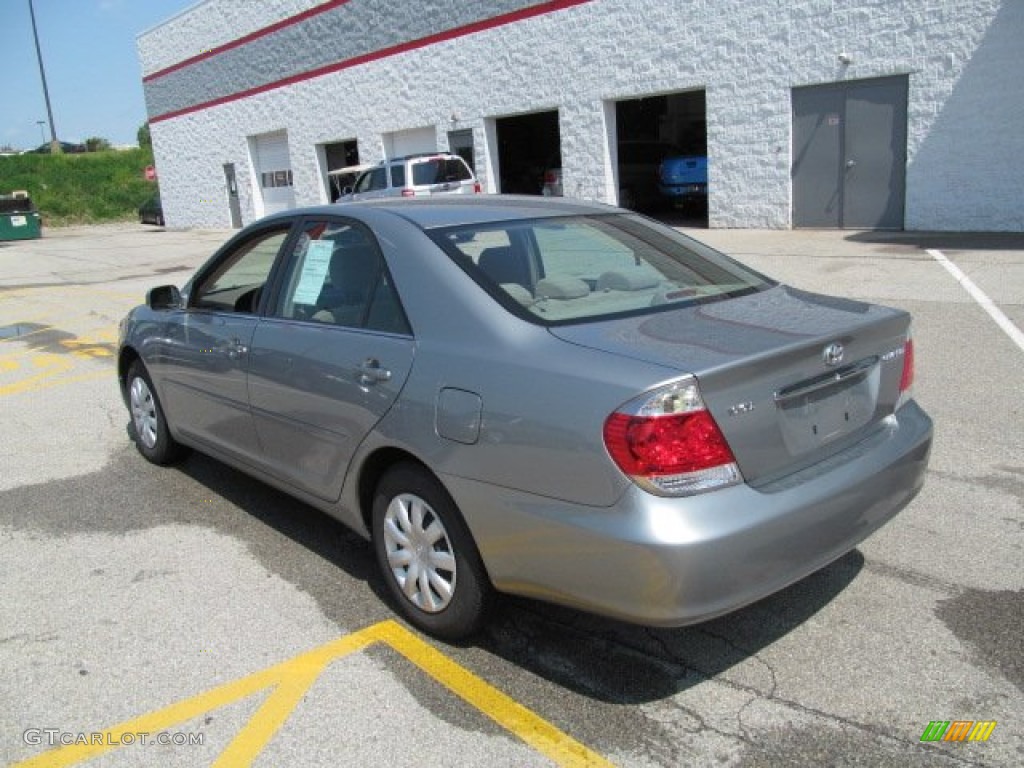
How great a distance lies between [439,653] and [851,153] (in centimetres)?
1498

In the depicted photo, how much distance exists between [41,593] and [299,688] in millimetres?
1594

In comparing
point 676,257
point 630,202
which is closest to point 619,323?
point 676,257

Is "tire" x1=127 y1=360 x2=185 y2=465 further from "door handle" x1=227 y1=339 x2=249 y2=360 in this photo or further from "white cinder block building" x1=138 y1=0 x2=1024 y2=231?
"white cinder block building" x1=138 y1=0 x2=1024 y2=231

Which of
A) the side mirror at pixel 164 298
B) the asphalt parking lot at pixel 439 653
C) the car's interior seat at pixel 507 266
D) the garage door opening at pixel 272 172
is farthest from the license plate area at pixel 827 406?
the garage door opening at pixel 272 172

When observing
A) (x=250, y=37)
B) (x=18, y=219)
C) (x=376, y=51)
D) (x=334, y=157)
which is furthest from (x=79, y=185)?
(x=376, y=51)

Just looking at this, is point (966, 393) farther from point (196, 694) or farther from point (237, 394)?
point (196, 694)

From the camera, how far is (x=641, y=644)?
336 centimetres

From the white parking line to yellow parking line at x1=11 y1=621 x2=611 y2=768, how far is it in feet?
19.4

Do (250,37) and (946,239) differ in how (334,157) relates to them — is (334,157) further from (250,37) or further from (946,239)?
(946,239)

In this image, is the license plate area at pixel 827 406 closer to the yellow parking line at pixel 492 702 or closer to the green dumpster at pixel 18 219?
the yellow parking line at pixel 492 702

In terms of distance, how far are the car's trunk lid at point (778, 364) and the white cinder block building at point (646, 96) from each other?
13.1 metres

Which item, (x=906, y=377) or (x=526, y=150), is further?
(x=526, y=150)

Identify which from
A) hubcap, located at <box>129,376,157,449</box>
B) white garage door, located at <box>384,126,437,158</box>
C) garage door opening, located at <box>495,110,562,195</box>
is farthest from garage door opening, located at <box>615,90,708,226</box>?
hubcap, located at <box>129,376,157,449</box>

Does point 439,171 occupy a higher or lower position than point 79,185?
lower
